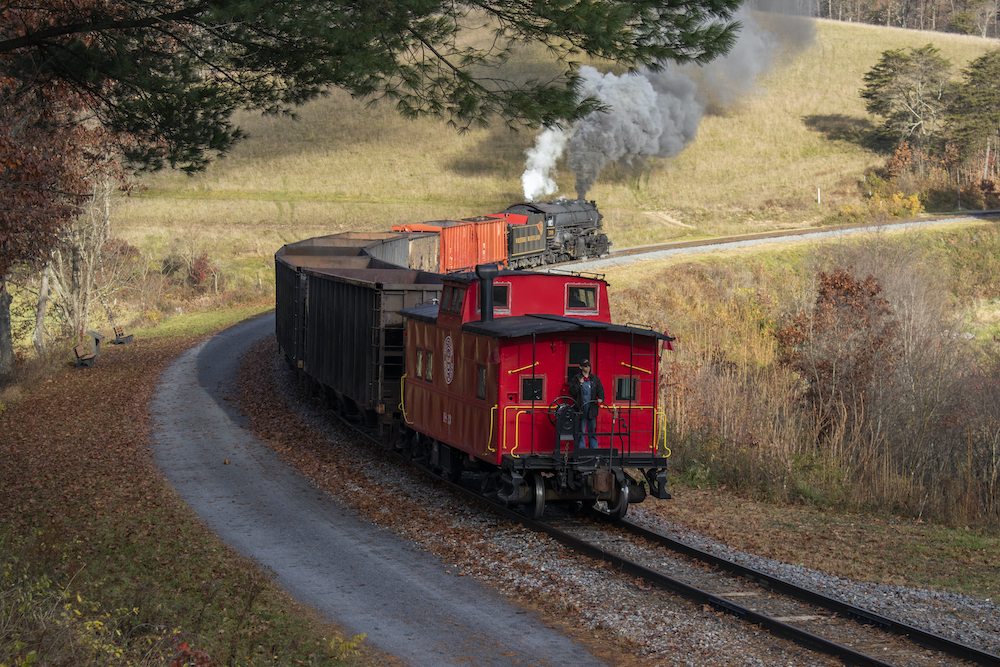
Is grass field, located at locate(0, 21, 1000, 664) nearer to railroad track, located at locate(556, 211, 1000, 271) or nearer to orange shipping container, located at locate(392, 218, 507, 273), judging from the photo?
railroad track, located at locate(556, 211, 1000, 271)

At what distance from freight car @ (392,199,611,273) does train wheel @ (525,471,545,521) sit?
2159cm

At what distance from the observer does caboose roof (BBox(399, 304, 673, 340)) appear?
13.2 meters

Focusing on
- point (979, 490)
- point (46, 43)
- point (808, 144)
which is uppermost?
point (808, 144)

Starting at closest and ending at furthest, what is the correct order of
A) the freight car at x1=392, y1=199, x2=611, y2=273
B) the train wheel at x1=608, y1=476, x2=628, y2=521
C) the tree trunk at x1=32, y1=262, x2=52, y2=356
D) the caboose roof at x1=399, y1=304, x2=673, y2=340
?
the caboose roof at x1=399, y1=304, x2=673, y2=340, the train wheel at x1=608, y1=476, x2=628, y2=521, the tree trunk at x1=32, y1=262, x2=52, y2=356, the freight car at x1=392, y1=199, x2=611, y2=273

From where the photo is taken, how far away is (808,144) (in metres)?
91.2

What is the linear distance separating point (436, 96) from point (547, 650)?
7269 mm

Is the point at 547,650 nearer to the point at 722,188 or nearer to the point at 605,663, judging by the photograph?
the point at 605,663

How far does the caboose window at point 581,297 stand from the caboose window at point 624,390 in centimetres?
189

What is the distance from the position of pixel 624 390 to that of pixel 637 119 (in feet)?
175

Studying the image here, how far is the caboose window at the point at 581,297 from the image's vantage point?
608 inches

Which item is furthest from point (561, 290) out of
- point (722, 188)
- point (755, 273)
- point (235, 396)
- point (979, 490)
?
point (722, 188)

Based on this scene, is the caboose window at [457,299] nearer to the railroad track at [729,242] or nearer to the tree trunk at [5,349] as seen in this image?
the tree trunk at [5,349]

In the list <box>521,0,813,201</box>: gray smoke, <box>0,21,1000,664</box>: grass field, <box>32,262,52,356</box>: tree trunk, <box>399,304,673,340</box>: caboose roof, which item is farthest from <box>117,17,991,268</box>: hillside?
<box>399,304,673,340</box>: caboose roof

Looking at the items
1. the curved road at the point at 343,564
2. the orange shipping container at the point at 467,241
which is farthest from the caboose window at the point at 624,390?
the orange shipping container at the point at 467,241
